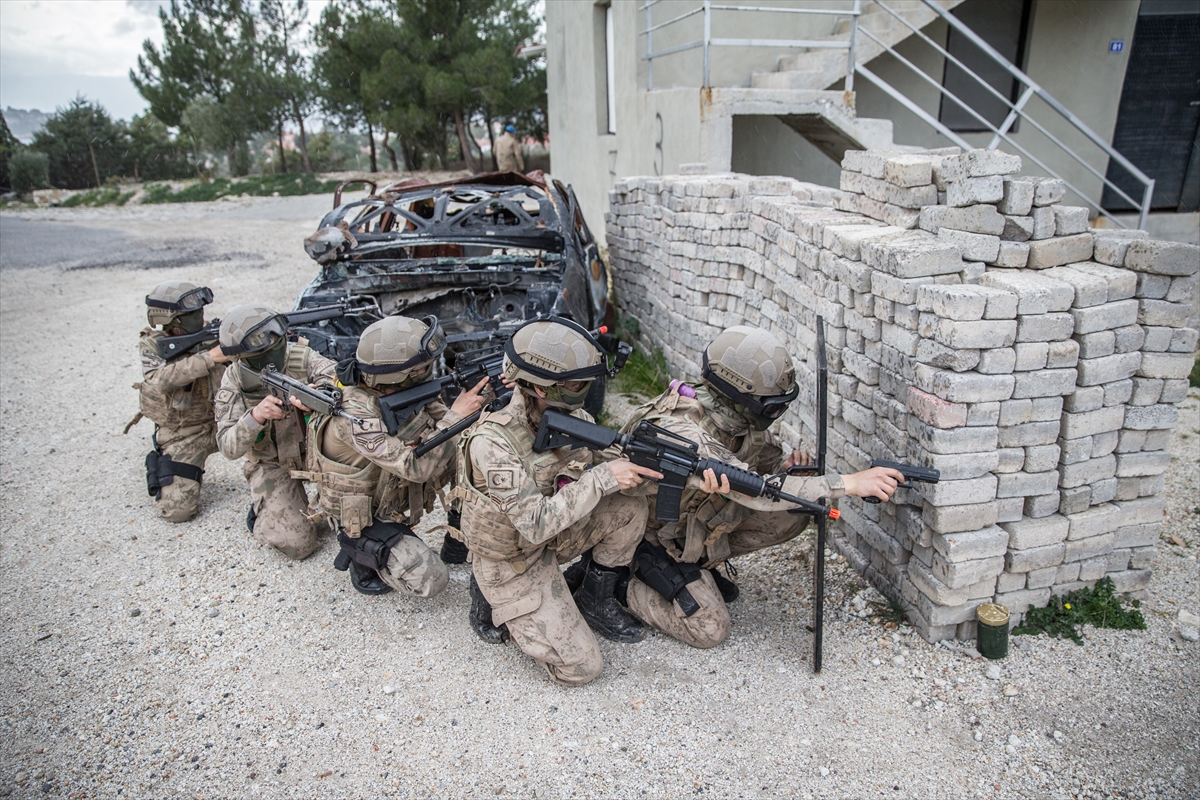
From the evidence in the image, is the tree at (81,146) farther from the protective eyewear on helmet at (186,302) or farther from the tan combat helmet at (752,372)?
the tan combat helmet at (752,372)

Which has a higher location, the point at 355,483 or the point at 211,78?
the point at 211,78

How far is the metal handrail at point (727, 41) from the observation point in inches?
245

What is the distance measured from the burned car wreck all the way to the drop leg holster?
1.05m

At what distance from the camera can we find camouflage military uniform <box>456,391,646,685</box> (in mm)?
2859

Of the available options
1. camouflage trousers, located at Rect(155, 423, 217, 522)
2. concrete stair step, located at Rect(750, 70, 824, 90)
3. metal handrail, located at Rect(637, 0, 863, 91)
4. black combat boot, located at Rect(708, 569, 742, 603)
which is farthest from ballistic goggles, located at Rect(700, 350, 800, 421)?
concrete stair step, located at Rect(750, 70, 824, 90)

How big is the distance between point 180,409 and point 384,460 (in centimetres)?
197

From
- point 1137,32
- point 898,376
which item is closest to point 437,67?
point 1137,32

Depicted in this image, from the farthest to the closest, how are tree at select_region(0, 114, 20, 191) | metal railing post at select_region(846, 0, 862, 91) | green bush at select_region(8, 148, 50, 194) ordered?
1. green bush at select_region(8, 148, 50, 194)
2. tree at select_region(0, 114, 20, 191)
3. metal railing post at select_region(846, 0, 862, 91)

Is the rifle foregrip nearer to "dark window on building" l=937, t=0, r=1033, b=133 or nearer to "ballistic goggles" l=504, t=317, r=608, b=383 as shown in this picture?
"ballistic goggles" l=504, t=317, r=608, b=383

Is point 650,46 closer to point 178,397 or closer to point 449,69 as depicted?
point 178,397

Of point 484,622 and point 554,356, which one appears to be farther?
→ point 484,622

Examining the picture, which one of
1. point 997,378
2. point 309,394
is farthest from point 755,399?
point 309,394

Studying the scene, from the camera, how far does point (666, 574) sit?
3.31 m

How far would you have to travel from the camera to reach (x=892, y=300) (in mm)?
3148
